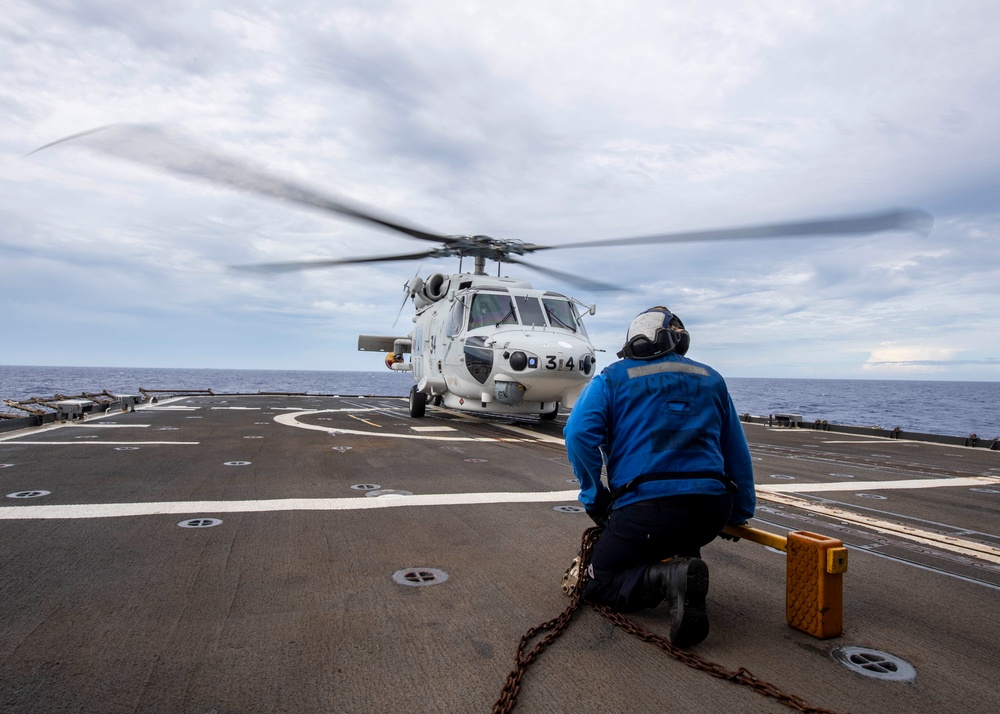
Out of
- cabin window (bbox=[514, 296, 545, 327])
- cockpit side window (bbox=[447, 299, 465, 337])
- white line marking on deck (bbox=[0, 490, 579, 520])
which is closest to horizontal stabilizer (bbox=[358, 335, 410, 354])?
cockpit side window (bbox=[447, 299, 465, 337])

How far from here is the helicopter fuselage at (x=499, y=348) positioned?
11.9m

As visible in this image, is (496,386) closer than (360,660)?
No

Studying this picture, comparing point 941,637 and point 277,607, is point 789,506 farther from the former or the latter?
point 277,607

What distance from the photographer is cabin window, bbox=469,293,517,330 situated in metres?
13.3

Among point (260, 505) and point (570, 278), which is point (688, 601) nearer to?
point (260, 505)

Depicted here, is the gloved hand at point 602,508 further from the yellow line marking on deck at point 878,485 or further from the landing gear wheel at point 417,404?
the landing gear wheel at point 417,404

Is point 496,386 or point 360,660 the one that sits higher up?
point 496,386

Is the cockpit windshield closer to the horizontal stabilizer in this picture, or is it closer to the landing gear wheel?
the landing gear wheel

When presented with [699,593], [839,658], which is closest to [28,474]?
[699,593]

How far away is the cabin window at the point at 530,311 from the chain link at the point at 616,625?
32.3 ft

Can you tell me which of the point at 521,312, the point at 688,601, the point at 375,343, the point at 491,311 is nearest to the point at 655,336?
the point at 688,601

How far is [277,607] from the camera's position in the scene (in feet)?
10.5

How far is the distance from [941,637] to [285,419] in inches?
562

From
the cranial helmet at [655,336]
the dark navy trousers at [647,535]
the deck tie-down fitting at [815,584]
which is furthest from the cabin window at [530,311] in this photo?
the deck tie-down fitting at [815,584]
